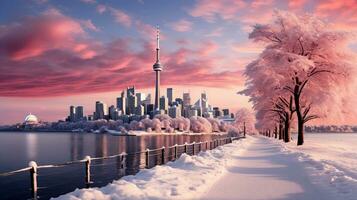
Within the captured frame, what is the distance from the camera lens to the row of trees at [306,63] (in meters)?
36.8

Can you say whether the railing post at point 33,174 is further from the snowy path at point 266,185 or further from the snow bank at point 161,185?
the snowy path at point 266,185

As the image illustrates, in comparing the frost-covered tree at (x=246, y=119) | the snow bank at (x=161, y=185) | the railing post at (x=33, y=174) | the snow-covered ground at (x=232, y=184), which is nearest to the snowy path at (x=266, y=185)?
the snow-covered ground at (x=232, y=184)

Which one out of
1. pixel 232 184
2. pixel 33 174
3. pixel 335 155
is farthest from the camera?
pixel 335 155

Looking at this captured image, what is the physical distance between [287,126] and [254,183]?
36.1 m

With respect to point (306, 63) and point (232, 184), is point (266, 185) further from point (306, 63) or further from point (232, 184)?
point (306, 63)

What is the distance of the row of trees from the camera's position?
121 ft

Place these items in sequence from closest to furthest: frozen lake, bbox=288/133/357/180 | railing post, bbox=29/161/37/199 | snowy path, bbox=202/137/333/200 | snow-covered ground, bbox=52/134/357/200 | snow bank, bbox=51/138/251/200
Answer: railing post, bbox=29/161/37/199 → snow bank, bbox=51/138/251/200 → snow-covered ground, bbox=52/134/357/200 → snowy path, bbox=202/137/333/200 → frozen lake, bbox=288/133/357/180

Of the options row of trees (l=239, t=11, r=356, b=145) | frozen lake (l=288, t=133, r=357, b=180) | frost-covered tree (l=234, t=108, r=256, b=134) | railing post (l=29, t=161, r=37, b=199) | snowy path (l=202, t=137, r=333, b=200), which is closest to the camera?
railing post (l=29, t=161, r=37, b=199)

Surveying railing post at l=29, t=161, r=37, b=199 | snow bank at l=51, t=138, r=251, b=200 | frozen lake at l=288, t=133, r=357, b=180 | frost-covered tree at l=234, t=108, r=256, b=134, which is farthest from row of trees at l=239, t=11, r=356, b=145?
frost-covered tree at l=234, t=108, r=256, b=134

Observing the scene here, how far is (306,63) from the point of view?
115ft

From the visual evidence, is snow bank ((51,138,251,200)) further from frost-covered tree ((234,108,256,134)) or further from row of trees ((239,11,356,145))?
frost-covered tree ((234,108,256,134))

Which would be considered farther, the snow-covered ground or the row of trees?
the row of trees

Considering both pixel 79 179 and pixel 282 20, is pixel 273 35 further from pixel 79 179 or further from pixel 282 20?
pixel 79 179

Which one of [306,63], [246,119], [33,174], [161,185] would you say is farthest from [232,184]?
[246,119]
